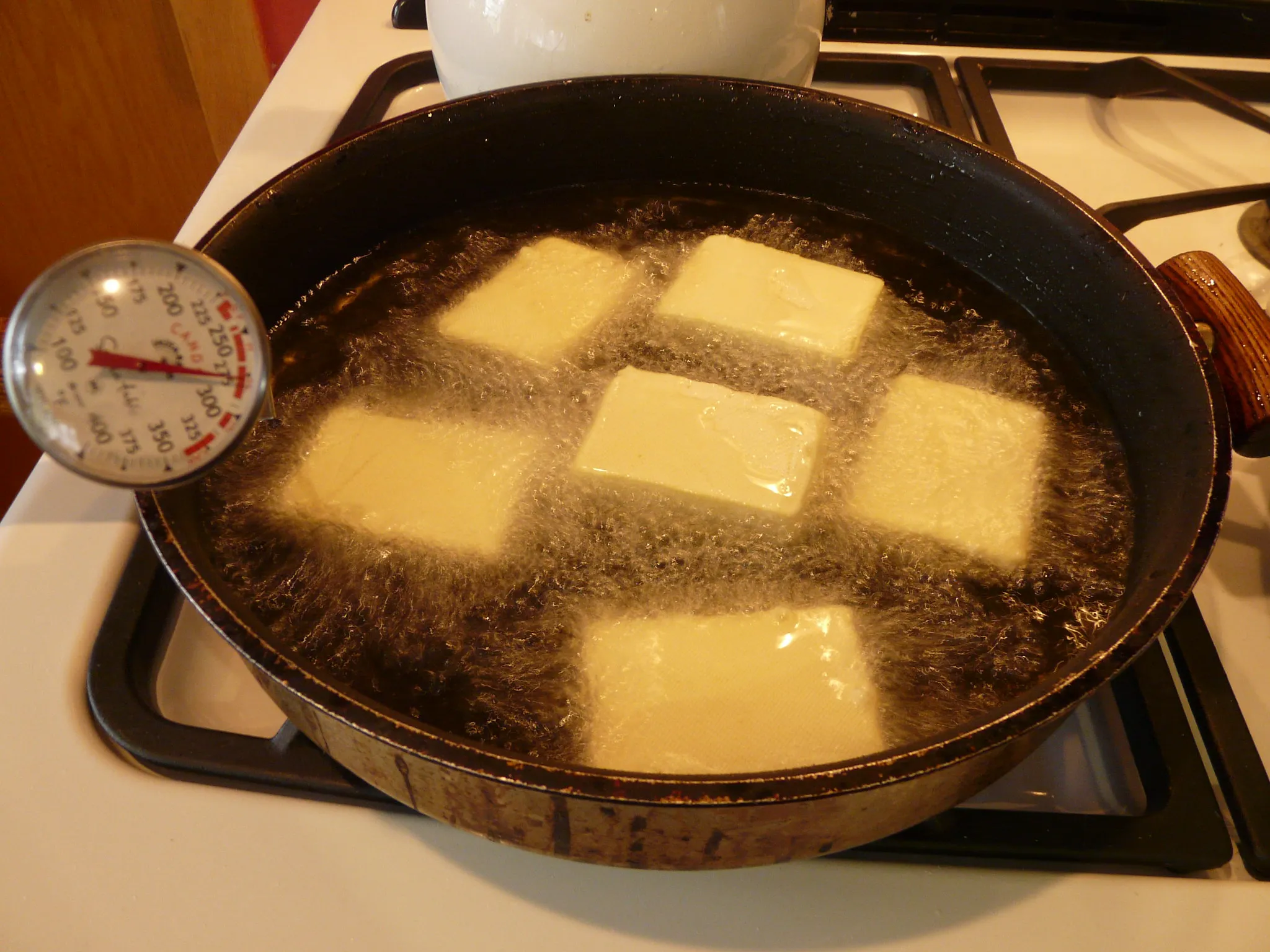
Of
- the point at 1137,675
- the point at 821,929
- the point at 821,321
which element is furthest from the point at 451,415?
the point at 1137,675

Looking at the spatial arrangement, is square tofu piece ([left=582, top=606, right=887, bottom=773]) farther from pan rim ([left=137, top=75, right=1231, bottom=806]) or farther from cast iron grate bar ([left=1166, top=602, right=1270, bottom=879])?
cast iron grate bar ([left=1166, top=602, right=1270, bottom=879])

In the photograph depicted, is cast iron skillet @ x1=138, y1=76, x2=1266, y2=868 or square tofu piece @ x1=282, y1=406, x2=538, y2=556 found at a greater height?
cast iron skillet @ x1=138, y1=76, x2=1266, y2=868

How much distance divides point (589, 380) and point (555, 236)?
227mm

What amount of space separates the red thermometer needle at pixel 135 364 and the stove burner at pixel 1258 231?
1.24 m

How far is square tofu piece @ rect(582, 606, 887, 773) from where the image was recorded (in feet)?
2.19

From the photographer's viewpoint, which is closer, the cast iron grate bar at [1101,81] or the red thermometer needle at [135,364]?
the red thermometer needle at [135,364]

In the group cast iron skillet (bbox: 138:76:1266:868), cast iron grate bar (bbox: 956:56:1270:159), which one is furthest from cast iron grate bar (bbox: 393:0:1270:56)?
cast iron skillet (bbox: 138:76:1266:868)

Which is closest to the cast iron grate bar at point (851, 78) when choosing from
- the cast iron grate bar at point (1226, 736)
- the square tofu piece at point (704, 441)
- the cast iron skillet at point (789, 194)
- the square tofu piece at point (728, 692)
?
the cast iron skillet at point (789, 194)

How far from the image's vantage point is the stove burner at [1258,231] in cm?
118

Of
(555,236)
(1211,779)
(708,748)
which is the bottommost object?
(1211,779)

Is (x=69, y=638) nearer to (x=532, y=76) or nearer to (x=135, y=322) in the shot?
(x=135, y=322)

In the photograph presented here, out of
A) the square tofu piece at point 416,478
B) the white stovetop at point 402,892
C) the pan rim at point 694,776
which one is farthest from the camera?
the square tofu piece at point 416,478

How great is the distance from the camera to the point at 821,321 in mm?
975

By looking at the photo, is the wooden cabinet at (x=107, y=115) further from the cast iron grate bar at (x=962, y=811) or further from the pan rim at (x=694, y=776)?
the pan rim at (x=694, y=776)
